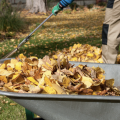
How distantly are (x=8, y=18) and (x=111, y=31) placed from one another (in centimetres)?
498

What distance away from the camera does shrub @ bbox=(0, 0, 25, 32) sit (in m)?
6.25

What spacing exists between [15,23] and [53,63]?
5.58m

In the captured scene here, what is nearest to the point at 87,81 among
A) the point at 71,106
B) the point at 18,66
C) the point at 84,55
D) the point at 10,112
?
the point at 71,106

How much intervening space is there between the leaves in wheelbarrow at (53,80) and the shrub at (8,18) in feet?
16.7

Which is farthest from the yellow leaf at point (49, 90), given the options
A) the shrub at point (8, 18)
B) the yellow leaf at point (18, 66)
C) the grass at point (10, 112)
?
the shrub at point (8, 18)

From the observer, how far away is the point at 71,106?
1.13 meters

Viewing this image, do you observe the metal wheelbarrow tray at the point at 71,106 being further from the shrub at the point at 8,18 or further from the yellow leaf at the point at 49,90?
the shrub at the point at 8,18

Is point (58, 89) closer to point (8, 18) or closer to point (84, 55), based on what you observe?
point (84, 55)

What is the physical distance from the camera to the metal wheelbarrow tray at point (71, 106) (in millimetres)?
1050

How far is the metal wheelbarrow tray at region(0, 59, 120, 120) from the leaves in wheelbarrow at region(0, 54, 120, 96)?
0.08m

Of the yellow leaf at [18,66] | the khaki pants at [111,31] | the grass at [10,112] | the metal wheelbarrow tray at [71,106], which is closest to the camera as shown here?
the metal wheelbarrow tray at [71,106]

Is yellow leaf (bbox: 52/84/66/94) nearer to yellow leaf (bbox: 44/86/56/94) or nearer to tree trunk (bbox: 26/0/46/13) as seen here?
yellow leaf (bbox: 44/86/56/94)

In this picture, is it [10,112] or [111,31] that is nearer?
[10,112]

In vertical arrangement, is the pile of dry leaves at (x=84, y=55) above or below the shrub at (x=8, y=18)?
below
